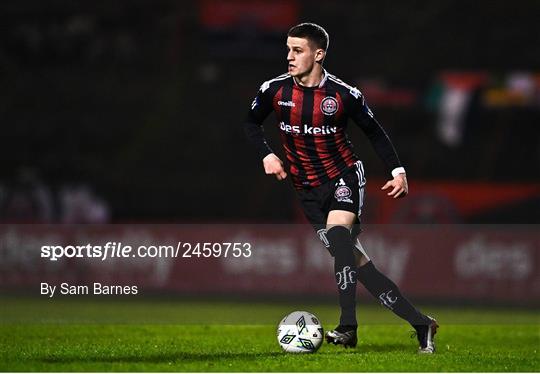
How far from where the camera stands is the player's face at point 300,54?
6.67 metres

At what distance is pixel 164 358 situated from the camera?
645cm

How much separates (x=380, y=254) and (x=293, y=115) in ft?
27.3

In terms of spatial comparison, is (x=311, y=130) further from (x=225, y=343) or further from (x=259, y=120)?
(x=225, y=343)

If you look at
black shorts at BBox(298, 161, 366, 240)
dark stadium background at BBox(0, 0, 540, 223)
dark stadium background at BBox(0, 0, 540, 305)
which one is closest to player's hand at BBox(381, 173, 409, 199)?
black shorts at BBox(298, 161, 366, 240)

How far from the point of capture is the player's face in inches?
263

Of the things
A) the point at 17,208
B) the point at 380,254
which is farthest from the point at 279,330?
the point at 17,208

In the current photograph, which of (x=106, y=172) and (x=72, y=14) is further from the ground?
(x=72, y=14)

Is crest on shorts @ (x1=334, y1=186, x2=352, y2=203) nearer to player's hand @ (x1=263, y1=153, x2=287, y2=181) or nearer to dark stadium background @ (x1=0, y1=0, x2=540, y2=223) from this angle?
player's hand @ (x1=263, y1=153, x2=287, y2=181)

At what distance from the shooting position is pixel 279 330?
686 centimetres

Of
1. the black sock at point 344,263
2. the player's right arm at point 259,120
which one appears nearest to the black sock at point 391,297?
the black sock at point 344,263

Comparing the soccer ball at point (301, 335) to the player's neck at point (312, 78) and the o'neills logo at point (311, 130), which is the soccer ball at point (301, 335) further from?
the player's neck at point (312, 78)

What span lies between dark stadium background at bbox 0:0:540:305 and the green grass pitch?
2.51 meters

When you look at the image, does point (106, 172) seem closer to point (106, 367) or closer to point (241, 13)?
point (241, 13)

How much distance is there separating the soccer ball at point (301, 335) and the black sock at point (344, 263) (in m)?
0.23
